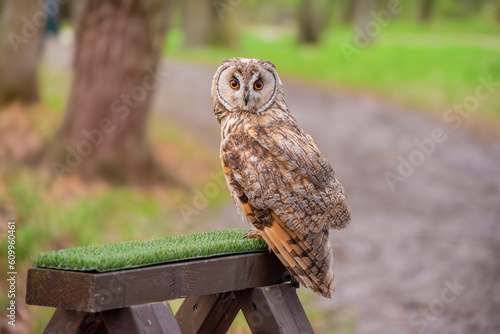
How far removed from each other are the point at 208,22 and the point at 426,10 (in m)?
3.42

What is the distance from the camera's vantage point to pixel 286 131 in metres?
2.75

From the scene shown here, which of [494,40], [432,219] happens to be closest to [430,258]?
[432,219]

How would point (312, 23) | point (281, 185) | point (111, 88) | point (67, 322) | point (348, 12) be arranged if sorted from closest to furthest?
1. point (67, 322)
2. point (281, 185)
3. point (111, 88)
4. point (312, 23)
5. point (348, 12)

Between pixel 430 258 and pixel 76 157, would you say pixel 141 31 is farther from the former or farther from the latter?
pixel 430 258

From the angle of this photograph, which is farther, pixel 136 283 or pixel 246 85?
pixel 246 85

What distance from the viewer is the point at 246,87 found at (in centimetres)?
277

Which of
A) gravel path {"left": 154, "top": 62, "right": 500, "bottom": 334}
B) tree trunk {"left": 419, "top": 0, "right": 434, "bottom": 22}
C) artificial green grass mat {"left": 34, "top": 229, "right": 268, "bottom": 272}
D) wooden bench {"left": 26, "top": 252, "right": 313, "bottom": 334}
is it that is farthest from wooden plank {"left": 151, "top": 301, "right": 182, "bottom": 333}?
tree trunk {"left": 419, "top": 0, "right": 434, "bottom": 22}

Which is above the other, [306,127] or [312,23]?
[312,23]

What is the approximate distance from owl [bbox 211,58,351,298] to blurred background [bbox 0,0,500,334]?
97.6 inches

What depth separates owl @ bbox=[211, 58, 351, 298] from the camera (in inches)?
103

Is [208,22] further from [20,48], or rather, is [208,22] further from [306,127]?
[20,48]

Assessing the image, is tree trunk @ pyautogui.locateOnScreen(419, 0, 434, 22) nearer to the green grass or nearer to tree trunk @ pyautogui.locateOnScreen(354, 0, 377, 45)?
the green grass

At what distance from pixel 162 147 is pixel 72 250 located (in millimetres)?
5109

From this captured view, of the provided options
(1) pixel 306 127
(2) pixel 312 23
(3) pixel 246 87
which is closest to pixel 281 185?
(3) pixel 246 87
